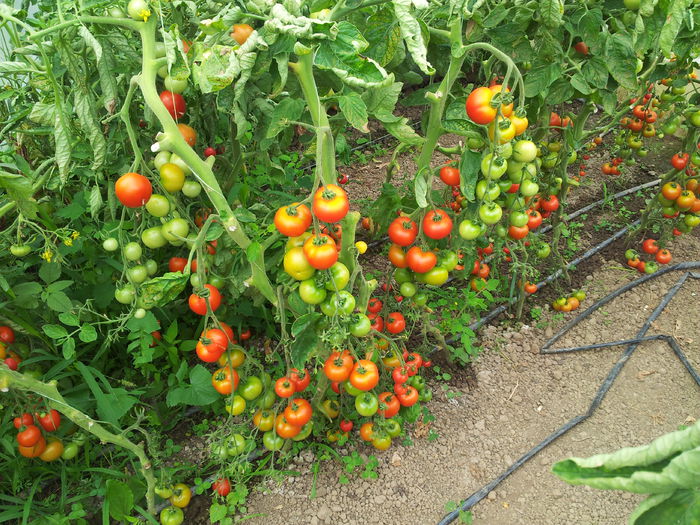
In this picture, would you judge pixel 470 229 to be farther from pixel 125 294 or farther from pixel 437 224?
pixel 125 294

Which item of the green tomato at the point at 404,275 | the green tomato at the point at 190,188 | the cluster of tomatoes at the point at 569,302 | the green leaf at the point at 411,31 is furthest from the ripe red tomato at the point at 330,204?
the cluster of tomatoes at the point at 569,302

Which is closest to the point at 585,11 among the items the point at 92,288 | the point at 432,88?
the point at 432,88

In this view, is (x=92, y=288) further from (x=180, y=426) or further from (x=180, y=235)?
(x=180, y=235)

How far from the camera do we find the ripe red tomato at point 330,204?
3.66ft

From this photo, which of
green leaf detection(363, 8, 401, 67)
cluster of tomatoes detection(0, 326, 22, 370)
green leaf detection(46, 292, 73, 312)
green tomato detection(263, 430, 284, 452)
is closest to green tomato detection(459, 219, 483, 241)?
green leaf detection(363, 8, 401, 67)

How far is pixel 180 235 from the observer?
4.50ft

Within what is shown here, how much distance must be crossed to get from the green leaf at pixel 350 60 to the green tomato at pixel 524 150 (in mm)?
616

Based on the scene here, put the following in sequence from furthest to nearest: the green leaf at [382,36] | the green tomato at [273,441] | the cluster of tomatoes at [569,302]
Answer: the cluster of tomatoes at [569,302]
the green tomato at [273,441]
the green leaf at [382,36]

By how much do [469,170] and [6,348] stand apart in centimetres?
175

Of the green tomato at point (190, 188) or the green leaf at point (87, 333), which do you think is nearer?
the green tomato at point (190, 188)

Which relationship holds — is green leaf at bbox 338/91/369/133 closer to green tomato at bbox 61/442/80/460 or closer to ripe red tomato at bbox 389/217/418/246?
ripe red tomato at bbox 389/217/418/246

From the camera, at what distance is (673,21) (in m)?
1.27

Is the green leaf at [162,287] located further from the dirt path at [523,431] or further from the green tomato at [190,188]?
the dirt path at [523,431]

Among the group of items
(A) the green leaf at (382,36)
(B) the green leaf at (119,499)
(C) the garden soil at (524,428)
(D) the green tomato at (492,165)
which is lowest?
(C) the garden soil at (524,428)
